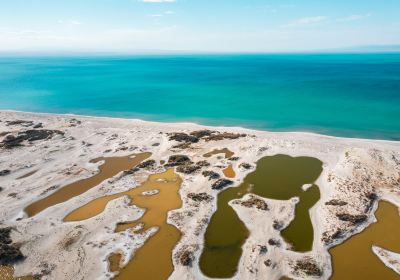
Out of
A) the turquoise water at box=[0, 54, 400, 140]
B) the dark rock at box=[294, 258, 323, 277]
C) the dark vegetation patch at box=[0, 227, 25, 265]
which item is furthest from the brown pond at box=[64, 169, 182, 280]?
the turquoise water at box=[0, 54, 400, 140]

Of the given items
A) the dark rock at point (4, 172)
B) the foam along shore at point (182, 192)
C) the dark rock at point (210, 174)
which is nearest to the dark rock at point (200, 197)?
the foam along shore at point (182, 192)

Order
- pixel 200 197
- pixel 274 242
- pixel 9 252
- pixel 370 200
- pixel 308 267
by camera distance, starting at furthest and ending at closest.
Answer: pixel 200 197 < pixel 370 200 < pixel 274 242 < pixel 9 252 < pixel 308 267

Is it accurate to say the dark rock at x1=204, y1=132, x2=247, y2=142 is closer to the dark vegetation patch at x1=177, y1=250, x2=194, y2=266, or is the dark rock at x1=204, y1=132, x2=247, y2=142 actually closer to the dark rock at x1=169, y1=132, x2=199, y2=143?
the dark rock at x1=169, y1=132, x2=199, y2=143

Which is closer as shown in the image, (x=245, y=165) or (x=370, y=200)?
(x=370, y=200)

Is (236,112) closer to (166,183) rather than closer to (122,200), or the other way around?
(166,183)

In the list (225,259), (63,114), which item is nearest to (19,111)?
(63,114)

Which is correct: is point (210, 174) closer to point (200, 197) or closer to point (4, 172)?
point (200, 197)

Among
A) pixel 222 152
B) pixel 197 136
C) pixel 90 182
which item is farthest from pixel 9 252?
Result: pixel 197 136
